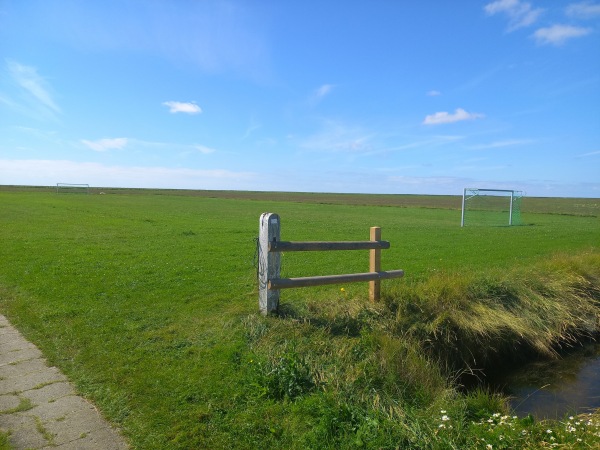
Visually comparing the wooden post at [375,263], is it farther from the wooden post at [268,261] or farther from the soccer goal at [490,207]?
the soccer goal at [490,207]

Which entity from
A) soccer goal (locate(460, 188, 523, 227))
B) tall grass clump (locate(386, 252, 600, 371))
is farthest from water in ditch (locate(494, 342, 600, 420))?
soccer goal (locate(460, 188, 523, 227))

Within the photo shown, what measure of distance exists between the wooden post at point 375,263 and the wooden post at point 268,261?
176 cm

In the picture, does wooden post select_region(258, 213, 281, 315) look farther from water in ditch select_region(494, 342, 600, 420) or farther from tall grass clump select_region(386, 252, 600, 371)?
water in ditch select_region(494, 342, 600, 420)

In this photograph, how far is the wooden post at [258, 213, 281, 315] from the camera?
273 inches

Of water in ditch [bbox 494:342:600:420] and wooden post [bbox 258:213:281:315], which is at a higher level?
wooden post [bbox 258:213:281:315]

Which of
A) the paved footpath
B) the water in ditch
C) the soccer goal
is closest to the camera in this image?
the paved footpath

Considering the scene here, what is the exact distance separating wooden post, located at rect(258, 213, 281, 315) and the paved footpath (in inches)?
114

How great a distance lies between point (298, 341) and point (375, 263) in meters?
2.34

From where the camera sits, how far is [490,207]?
3469 cm

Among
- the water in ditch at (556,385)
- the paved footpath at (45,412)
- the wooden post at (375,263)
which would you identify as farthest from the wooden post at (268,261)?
the water in ditch at (556,385)

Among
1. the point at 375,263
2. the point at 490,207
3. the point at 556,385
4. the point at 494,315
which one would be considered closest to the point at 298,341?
the point at 375,263

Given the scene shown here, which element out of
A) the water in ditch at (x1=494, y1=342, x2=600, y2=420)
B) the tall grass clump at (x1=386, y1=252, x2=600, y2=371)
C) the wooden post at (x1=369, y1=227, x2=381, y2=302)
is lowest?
the water in ditch at (x1=494, y1=342, x2=600, y2=420)

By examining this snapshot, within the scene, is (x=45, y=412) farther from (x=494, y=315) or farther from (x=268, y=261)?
(x=494, y=315)

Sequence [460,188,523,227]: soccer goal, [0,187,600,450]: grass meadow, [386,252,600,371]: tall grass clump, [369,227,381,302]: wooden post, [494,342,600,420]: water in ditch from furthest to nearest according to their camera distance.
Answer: [460,188,523,227]: soccer goal, [386,252,600,371]: tall grass clump, [369,227,381,302]: wooden post, [494,342,600,420]: water in ditch, [0,187,600,450]: grass meadow
